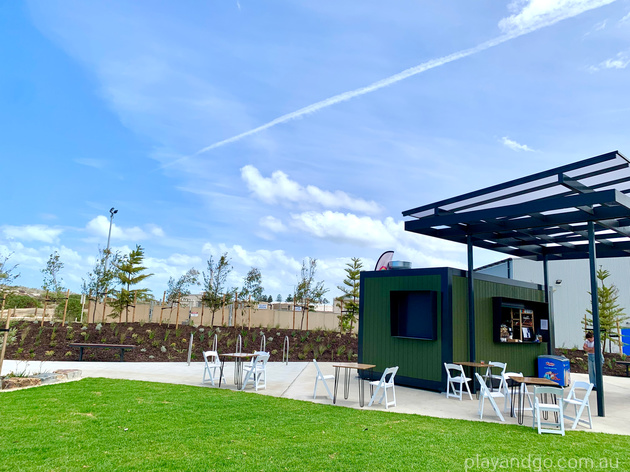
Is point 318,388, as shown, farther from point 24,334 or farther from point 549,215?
point 24,334

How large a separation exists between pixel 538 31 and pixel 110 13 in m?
9.46

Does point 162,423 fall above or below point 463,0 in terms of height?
below

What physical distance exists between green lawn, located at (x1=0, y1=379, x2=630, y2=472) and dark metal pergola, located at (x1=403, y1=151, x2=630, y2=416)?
3.08 meters

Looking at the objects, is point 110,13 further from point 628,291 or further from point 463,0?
point 628,291

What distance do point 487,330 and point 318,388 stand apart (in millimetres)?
4168

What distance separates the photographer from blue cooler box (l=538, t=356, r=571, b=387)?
33.9 ft

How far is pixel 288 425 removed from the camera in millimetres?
5820

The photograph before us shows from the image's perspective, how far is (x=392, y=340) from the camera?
10.2m

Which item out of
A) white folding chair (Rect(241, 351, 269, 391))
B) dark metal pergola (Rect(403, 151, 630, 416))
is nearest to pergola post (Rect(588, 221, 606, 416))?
dark metal pergola (Rect(403, 151, 630, 416))

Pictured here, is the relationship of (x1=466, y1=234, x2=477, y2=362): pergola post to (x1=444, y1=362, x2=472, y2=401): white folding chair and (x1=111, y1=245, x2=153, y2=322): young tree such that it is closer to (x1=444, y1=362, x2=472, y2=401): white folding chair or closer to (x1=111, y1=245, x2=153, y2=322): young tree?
(x1=444, y1=362, x2=472, y2=401): white folding chair

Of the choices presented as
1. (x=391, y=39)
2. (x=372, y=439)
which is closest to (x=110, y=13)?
(x=391, y=39)

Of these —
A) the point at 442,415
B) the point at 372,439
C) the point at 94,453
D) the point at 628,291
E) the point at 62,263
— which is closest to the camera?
the point at 94,453

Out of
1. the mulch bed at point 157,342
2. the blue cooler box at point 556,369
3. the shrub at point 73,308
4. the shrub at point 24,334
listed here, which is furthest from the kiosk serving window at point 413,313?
the shrub at point 73,308

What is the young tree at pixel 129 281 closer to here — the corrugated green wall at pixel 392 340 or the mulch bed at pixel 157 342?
the mulch bed at pixel 157 342
